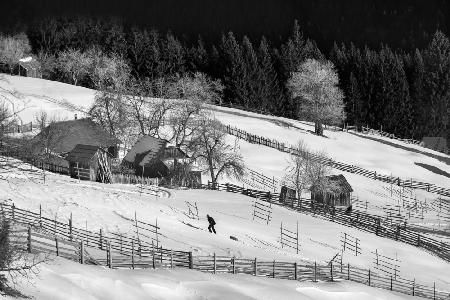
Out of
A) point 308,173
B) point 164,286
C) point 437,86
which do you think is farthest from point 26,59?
point 164,286

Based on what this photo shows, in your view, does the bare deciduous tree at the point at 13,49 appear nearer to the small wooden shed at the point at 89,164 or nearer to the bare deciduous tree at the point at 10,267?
the small wooden shed at the point at 89,164

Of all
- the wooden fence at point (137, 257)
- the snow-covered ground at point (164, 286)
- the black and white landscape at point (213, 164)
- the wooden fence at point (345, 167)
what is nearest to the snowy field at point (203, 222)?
the black and white landscape at point (213, 164)

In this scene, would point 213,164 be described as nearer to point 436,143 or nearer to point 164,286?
point 164,286

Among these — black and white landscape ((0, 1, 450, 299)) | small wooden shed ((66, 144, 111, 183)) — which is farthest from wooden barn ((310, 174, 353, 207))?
small wooden shed ((66, 144, 111, 183))

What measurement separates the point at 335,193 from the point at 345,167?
14217mm

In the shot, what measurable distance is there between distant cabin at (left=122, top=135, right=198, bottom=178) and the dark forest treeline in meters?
49.8

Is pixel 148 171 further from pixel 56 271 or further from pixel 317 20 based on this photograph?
pixel 317 20

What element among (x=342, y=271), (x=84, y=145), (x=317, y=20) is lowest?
(x=342, y=271)

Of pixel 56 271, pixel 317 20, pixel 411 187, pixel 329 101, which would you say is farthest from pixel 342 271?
pixel 317 20

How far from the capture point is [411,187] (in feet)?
271

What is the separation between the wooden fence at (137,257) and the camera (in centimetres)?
3516

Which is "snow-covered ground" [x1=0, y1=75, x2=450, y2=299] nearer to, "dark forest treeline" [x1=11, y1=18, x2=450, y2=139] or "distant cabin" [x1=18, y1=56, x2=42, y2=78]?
"dark forest treeline" [x1=11, y1=18, x2=450, y2=139]

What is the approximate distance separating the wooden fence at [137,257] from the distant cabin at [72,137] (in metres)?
28.3

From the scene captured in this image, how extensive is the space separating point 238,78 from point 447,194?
159 feet
